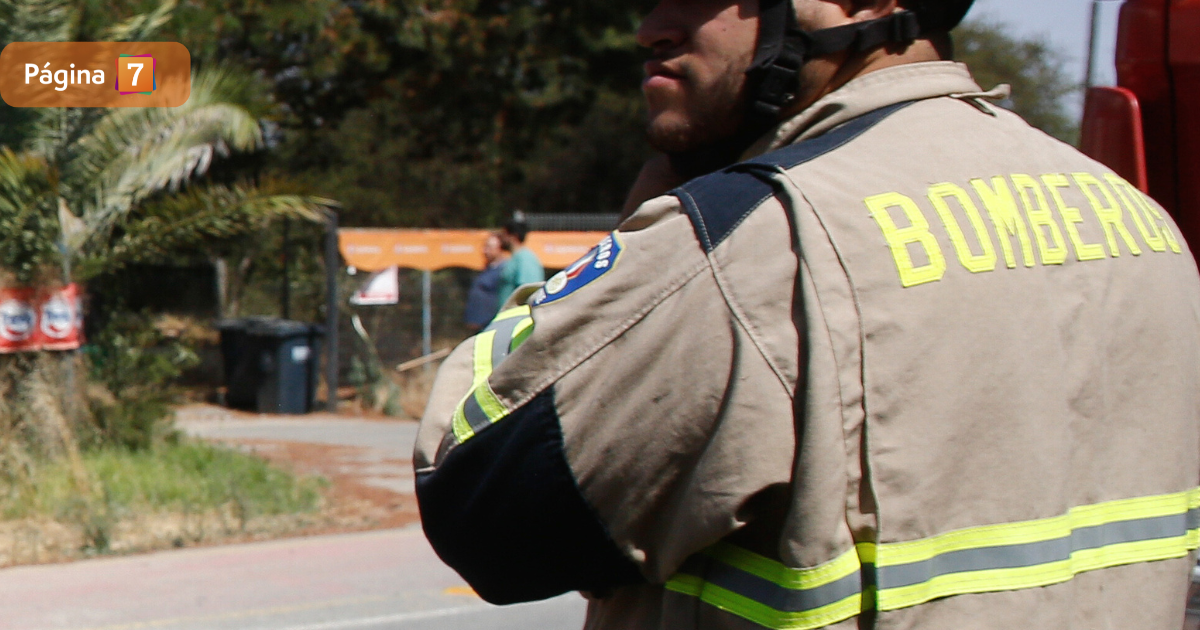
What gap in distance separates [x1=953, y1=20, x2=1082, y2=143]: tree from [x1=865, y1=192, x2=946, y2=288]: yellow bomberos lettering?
23.3m

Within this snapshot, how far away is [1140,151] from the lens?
227 centimetres

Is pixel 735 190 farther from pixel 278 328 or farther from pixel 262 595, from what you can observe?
pixel 278 328

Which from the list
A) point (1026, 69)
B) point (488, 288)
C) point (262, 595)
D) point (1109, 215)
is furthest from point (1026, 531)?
point (1026, 69)

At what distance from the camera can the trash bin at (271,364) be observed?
42.0 feet

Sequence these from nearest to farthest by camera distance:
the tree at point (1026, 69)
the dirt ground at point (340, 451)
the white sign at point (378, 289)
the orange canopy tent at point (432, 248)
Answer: the dirt ground at point (340, 451) < the orange canopy tent at point (432, 248) < the white sign at point (378, 289) < the tree at point (1026, 69)

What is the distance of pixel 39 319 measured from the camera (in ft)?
26.4

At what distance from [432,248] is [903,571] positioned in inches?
494

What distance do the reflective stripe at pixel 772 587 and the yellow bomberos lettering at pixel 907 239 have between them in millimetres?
291

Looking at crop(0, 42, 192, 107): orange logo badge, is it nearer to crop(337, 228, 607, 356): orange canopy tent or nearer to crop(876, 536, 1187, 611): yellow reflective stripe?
crop(337, 228, 607, 356): orange canopy tent

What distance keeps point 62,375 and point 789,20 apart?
7.78m

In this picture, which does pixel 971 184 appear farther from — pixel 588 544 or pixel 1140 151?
pixel 1140 151

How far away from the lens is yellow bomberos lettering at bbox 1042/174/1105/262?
1427 millimetres

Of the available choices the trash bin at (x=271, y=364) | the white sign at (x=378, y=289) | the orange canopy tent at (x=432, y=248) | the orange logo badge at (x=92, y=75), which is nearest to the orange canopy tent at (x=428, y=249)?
the orange canopy tent at (x=432, y=248)

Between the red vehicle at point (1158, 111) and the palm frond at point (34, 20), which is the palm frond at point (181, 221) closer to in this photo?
the palm frond at point (34, 20)
